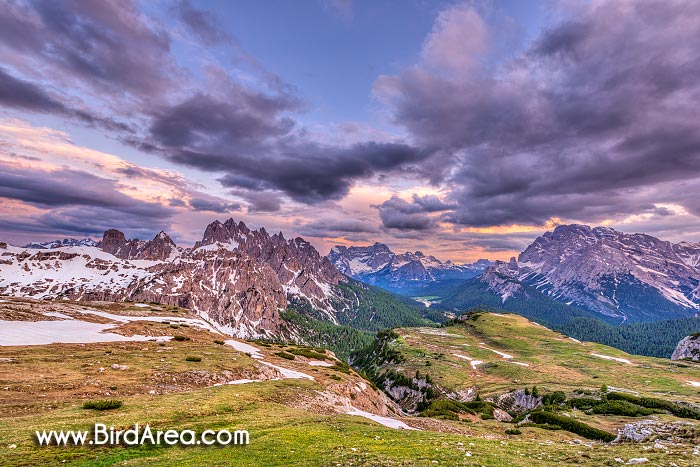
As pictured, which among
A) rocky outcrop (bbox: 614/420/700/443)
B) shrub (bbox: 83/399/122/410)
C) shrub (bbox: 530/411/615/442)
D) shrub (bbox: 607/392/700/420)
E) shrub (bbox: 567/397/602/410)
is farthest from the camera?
shrub (bbox: 567/397/602/410)

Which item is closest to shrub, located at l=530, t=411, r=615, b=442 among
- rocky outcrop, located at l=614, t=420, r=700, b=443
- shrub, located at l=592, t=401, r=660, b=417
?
rocky outcrop, located at l=614, t=420, r=700, b=443

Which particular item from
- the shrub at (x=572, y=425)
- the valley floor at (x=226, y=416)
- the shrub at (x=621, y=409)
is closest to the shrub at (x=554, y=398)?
the shrub at (x=621, y=409)

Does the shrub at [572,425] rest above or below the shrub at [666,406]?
above

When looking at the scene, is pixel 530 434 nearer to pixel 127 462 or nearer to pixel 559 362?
pixel 127 462

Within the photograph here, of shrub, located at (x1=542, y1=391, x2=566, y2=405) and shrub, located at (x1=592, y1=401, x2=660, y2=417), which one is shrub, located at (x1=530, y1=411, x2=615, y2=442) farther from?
shrub, located at (x1=542, y1=391, x2=566, y2=405)

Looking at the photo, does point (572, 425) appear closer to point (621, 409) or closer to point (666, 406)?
point (621, 409)

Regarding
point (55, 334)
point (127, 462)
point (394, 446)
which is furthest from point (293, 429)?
point (55, 334)

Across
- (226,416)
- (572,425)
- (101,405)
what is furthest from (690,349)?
(101,405)

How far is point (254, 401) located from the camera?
35062mm

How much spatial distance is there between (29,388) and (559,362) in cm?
16141

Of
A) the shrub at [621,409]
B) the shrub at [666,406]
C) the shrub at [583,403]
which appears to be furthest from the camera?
the shrub at [583,403]

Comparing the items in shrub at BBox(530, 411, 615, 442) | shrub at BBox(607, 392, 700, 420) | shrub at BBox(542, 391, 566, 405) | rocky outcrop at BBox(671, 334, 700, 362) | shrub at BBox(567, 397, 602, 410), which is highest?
shrub at BBox(530, 411, 615, 442)

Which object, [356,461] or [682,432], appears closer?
[356,461]

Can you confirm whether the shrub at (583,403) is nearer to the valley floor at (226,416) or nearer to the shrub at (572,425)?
the valley floor at (226,416)
